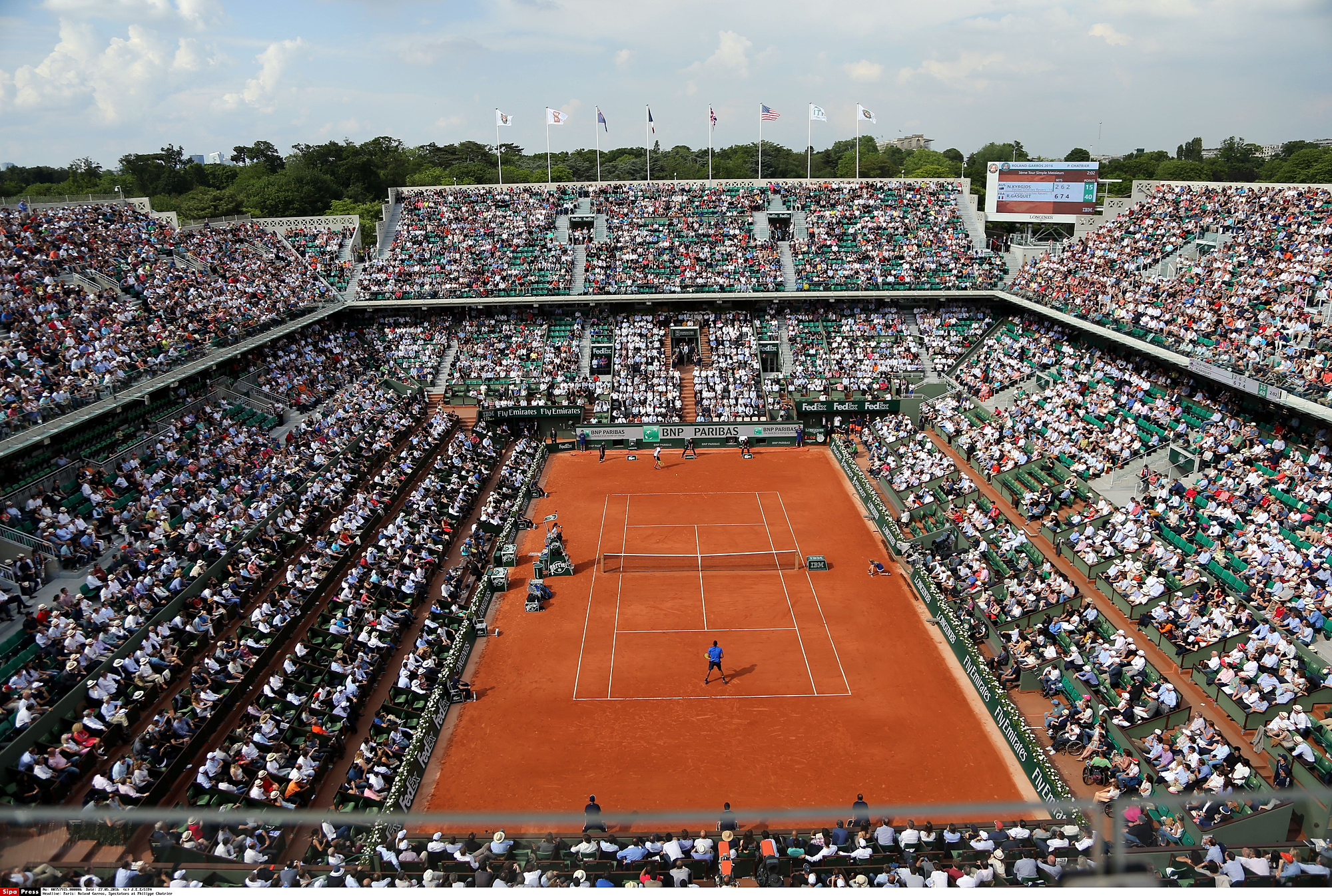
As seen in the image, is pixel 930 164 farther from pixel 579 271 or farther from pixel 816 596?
pixel 816 596

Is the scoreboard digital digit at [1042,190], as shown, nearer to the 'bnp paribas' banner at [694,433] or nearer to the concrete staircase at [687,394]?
the 'bnp paribas' banner at [694,433]

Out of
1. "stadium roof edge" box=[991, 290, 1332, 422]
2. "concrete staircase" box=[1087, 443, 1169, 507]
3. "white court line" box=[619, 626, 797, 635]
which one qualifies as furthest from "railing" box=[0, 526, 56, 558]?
"stadium roof edge" box=[991, 290, 1332, 422]

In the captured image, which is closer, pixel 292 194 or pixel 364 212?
pixel 292 194

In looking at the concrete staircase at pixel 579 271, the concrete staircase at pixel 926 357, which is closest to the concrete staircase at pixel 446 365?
the concrete staircase at pixel 579 271

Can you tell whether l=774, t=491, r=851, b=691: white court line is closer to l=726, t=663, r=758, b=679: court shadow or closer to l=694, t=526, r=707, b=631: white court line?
l=726, t=663, r=758, b=679: court shadow

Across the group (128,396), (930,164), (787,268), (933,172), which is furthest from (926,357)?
(930,164)

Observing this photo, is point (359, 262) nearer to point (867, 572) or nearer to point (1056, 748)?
point (867, 572)

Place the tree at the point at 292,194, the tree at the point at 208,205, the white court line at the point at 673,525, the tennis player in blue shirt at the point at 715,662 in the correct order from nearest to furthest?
the tennis player in blue shirt at the point at 715,662 < the white court line at the point at 673,525 < the tree at the point at 208,205 < the tree at the point at 292,194
